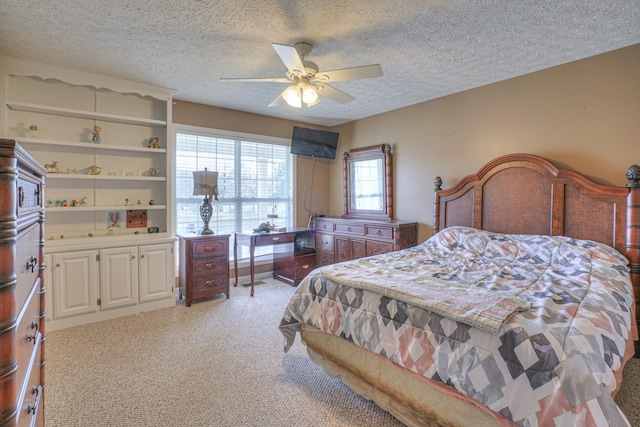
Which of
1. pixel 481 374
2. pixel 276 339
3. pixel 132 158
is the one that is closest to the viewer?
pixel 481 374

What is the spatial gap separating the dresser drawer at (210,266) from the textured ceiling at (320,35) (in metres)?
2.04

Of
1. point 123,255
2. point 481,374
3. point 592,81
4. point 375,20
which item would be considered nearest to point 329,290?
point 481,374

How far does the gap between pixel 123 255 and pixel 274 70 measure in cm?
249

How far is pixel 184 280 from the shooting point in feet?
12.5

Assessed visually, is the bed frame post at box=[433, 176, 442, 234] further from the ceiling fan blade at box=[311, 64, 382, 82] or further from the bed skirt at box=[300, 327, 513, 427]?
the bed skirt at box=[300, 327, 513, 427]

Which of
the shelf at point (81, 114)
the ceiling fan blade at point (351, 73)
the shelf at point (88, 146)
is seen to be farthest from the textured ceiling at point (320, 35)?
the shelf at point (88, 146)

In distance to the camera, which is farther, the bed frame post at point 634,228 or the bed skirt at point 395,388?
the bed frame post at point 634,228

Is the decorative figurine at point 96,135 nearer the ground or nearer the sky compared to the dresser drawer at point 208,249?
nearer the sky

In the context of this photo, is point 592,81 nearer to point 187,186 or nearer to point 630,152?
point 630,152

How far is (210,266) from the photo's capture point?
3.90m

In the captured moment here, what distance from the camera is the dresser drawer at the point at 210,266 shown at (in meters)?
3.80

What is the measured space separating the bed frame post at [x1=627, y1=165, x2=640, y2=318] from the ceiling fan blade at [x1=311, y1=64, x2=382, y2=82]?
2194mm

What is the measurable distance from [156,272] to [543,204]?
4.12 metres

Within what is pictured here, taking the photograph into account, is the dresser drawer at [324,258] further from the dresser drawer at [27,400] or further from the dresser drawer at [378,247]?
the dresser drawer at [27,400]
